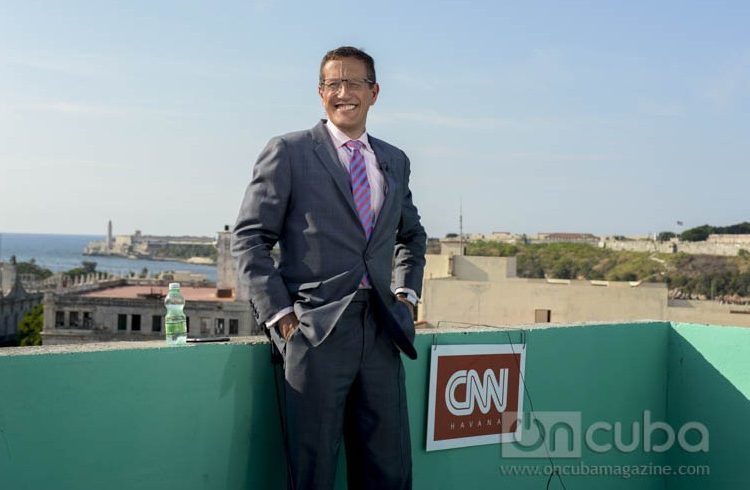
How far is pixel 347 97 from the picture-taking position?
334 cm

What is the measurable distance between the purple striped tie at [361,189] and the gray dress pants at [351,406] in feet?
0.75

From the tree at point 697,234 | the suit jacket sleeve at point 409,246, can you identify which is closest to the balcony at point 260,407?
the suit jacket sleeve at point 409,246

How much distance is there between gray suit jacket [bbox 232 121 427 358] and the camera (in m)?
3.09

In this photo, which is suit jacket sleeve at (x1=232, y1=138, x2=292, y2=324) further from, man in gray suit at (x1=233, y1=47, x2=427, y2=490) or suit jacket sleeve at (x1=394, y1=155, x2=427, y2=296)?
suit jacket sleeve at (x1=394, y1=155, x2=427, y2=296)

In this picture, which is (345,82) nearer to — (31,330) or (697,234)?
(31,330)

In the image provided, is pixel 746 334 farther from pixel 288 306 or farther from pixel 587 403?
pixel 288 306

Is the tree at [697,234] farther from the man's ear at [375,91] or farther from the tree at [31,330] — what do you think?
the man's ear at [375,91]

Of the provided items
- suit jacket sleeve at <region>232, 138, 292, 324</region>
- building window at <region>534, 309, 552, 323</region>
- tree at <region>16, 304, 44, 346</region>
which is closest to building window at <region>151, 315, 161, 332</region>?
tree at <region>16, 304, 44, 346</region>

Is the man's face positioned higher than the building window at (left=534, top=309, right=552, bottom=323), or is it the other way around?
the man's face

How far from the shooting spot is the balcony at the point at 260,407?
2.89 m

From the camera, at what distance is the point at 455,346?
4.12 metres

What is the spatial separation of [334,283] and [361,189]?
1.26 ft

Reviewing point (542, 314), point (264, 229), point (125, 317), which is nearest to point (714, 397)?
point (264, 229)

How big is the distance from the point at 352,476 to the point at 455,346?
945mm
